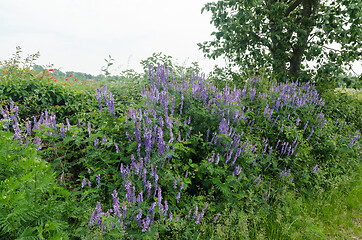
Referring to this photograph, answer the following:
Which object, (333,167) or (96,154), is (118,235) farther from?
(333,167)

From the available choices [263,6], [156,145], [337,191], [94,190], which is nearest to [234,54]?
[263,6]

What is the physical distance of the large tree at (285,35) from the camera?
26.5 ft

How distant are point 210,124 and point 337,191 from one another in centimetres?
327

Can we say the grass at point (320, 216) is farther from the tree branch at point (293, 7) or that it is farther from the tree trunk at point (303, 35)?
the tree branch at point (293, 7)

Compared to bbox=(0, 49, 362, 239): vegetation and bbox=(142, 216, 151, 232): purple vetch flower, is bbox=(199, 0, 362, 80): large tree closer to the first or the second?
bbox=(0, 49, 362, 239): vegetation

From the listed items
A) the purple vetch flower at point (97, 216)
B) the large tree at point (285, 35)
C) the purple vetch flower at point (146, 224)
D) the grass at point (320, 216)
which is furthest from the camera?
the large tree at point (285, 35)

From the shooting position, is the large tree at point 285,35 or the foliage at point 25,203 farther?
the large tree at point 285,35

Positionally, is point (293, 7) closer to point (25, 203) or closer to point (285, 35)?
point (285, 35)

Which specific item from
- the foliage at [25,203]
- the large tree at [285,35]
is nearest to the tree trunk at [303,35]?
the large tree at [285,35]

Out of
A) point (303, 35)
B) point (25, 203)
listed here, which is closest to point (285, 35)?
point (303, 35)

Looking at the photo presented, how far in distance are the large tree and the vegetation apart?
10.5ft

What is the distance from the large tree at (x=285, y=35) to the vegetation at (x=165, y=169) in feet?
10.5

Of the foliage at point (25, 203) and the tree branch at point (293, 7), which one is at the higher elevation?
the tree branch at point (293, 7)

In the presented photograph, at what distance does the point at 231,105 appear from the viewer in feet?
13.9
